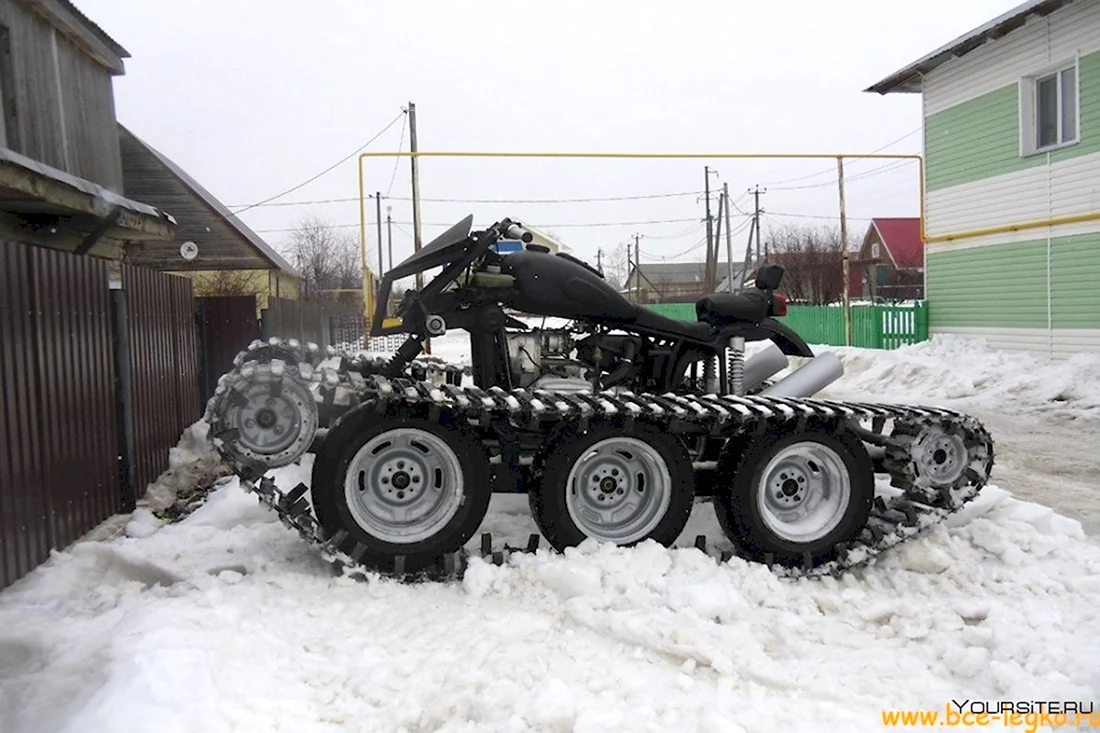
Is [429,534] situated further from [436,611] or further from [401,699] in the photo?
[401,699]

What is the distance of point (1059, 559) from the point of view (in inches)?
195

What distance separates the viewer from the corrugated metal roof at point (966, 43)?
15.7 meters

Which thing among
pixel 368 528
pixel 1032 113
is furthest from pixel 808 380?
pixel 1032 113

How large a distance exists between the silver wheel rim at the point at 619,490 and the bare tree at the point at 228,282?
22163mm

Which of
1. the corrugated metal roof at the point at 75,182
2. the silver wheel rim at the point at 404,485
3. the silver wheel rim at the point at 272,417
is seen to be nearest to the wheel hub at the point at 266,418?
the silver wheel rim at the point at 272,417

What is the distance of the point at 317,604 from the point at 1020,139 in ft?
57.2

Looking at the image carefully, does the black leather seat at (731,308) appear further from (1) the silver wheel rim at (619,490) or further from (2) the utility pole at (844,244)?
(2) the utility pole at (844,244)

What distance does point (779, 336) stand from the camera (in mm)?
6309

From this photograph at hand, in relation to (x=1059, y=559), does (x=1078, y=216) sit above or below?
above

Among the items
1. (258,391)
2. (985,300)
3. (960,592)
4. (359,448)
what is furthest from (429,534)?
(985,300)

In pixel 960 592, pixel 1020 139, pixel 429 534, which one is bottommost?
pixel 960 592

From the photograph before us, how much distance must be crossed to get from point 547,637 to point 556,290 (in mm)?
2461

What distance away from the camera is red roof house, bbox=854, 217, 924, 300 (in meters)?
45.0

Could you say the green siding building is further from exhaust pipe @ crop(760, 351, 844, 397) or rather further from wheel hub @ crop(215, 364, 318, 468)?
wheel hub @ crop(215, 364, 318, 468)
